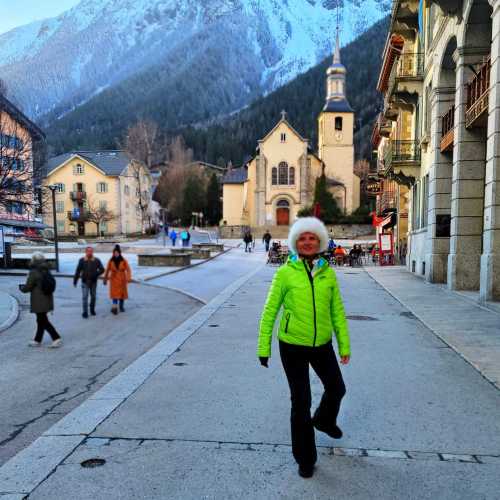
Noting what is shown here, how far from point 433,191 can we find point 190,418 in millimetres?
14564

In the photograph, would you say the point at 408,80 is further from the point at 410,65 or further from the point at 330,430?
the point at 330,430

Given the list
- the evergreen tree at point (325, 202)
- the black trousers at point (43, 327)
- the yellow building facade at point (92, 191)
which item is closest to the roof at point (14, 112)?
the black trousers at point (43, 327)

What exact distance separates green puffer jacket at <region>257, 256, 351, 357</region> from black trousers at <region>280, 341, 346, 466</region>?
0.26 ft

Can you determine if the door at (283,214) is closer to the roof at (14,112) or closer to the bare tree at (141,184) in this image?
the bare tree at (141,184)

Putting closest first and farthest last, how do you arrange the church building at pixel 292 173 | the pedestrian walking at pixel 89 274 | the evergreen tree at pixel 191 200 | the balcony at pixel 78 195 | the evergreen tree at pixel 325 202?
the pedestrian walking at pixel 89 274, the evergreen tree at pixel 325 202, the balcony at pixel 78 195, the church building at pixel 292 173, the evergreen tree at pixel 191 200

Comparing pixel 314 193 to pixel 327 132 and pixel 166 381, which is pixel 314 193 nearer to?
pixel 327 132

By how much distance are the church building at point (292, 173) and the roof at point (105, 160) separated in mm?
16898

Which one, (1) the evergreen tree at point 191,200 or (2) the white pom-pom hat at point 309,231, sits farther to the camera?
(1) the evergreen tree at point 191,200

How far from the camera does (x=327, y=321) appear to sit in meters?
3.55

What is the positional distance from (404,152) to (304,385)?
20507 mm

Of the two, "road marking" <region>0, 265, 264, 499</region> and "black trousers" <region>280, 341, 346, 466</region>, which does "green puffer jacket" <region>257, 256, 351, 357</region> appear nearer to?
"black trousers" <region>280, 341, 346, 466</region>

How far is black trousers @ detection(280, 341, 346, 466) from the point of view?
11.2 feet

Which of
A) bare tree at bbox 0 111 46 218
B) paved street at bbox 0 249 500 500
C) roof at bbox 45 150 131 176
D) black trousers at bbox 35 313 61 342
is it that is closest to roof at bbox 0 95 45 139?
bare tree at bbox 0 111 46 218

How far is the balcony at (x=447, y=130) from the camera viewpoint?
602 inches
